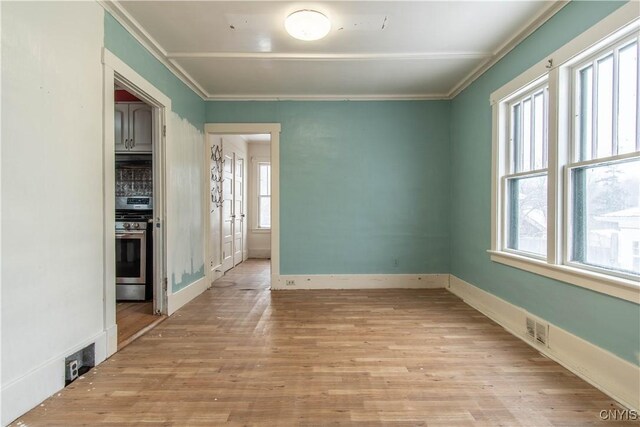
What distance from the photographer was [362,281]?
14.4ft

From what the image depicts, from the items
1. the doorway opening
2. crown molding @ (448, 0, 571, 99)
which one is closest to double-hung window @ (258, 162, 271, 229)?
the doorway opening

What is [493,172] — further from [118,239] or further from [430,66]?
[118,239]

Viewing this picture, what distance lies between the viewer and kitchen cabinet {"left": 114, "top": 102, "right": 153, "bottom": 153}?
3.72 m

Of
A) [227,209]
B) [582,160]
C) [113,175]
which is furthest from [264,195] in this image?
[582,160]

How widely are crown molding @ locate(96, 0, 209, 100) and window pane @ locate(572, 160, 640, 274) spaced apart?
3.57 metres

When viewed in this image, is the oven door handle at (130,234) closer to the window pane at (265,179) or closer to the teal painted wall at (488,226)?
the teal painted wall at (488,226)

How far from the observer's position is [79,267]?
6.79ft

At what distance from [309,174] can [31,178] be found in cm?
306

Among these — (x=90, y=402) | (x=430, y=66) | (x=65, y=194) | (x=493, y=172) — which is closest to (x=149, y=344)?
(x=90, y=402)

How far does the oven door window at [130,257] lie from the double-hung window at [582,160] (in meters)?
3.86

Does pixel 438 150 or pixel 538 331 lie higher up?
pixel 438 150

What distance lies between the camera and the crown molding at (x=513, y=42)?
7.61 ft

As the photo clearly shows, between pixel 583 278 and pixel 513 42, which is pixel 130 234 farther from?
pixel 513 42

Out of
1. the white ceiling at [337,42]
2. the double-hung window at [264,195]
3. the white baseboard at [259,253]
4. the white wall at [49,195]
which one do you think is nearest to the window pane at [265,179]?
the double-hung window at [264,195]
